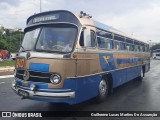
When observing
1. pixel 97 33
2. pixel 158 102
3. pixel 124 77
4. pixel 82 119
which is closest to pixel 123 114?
pixel 82 119

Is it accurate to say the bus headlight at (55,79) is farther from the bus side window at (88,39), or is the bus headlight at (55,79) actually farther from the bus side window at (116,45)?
the bus side window at (116,45)

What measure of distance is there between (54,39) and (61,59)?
71 cm

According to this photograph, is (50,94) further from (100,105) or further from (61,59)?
(100,105)

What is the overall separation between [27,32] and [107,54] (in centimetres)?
306

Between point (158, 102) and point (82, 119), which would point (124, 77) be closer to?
point (158, 102)

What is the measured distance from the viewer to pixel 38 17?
25.4ft

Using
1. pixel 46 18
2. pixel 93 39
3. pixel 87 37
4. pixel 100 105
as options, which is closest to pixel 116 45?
pixel 93 39

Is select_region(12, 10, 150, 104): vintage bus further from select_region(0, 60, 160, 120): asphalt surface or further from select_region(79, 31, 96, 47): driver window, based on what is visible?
select_region(0, 60, 160, 120): asphalt surface

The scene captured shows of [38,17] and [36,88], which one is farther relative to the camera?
[38,17]

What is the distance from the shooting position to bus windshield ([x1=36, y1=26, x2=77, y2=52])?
684 centimetres

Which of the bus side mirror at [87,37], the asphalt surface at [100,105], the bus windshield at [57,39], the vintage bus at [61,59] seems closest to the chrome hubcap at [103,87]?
the vintage bus at [61,59]

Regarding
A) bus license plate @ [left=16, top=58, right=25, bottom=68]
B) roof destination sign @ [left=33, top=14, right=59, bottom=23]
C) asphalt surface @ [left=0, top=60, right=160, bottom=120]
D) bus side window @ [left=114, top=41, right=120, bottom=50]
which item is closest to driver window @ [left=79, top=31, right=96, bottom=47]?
roof destination sign @ [left=33, top=14, right=59, bottom=23]

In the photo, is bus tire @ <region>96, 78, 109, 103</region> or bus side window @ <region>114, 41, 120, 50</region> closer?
bus tire @ <region>96, 78, 109, 103</region>

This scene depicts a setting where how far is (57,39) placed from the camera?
22.7 ft
